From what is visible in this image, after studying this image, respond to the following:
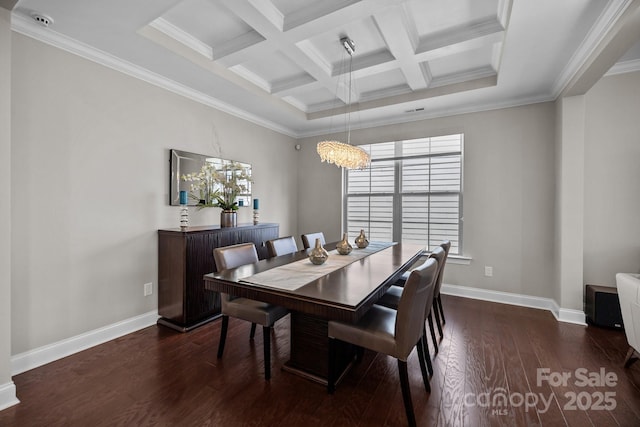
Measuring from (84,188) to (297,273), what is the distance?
2.05m

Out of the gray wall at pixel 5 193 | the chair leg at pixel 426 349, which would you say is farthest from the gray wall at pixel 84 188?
the chair leg at pixel 426 349

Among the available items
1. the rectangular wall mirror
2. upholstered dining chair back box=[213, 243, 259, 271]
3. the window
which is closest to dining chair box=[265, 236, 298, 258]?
upholstered dining chair back box=[213, 243, 259, 271]

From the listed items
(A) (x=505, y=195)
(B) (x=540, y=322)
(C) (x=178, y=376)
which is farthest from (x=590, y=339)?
(C) (x=178, y=376)

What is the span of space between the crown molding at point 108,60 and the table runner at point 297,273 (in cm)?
240

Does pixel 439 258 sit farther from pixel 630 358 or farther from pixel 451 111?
pixel 451 111

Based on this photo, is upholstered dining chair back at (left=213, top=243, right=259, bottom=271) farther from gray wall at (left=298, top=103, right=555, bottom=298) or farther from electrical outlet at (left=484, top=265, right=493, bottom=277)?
electrical outlet at (left=484, top=265, right=493, bottom=277)

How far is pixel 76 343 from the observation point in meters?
2.38

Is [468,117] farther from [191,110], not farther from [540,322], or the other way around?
[191,110]

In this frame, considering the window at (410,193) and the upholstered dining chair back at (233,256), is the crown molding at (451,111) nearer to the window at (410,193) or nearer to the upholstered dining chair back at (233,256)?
the window at (410,193)

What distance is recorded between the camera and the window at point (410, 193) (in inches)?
155

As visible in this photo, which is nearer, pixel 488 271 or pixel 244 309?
pixel 244 309

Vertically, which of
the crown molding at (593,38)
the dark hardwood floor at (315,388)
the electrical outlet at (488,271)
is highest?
the crown molding at (593,38)

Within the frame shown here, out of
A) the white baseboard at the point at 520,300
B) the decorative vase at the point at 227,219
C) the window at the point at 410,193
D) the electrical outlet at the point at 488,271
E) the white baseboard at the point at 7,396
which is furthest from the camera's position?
the window at the point at 410,193

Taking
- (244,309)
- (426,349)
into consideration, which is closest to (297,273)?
(244,309)
